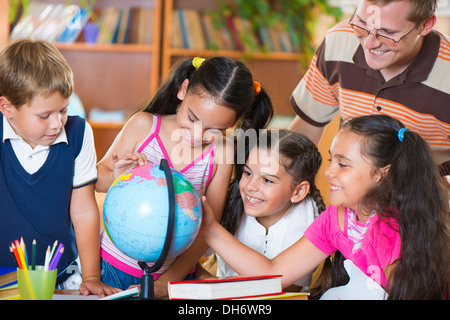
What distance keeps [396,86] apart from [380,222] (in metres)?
0.65

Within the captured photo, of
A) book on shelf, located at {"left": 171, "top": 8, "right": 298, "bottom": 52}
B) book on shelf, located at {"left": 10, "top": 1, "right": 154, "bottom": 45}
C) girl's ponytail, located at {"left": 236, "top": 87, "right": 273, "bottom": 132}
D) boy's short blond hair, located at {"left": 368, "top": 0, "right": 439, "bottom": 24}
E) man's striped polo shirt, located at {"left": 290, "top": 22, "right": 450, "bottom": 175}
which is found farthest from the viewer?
book on shelf, located at {"left": 171, "top": 8, "right": 298, "bottom": 52}

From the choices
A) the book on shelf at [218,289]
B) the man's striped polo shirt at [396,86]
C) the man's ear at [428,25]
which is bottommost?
the book on shelf at [218,289]

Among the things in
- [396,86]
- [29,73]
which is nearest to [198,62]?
[29,73]

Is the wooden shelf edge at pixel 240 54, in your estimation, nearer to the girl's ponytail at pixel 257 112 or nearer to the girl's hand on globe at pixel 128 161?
the girl's ponytail at pixel 257 112

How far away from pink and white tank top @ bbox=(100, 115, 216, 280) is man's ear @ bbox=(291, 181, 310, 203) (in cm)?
33

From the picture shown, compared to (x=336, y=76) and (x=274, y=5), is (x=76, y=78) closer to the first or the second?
(x=274, y=5)

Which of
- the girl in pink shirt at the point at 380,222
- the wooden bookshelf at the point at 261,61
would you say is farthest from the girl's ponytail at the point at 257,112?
the wooden bookshelf at the point at 261,61

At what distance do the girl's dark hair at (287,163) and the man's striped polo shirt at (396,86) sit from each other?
240mm

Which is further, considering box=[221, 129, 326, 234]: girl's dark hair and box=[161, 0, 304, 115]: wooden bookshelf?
box=[161, 0, 304, 115]: wooden bookshelf

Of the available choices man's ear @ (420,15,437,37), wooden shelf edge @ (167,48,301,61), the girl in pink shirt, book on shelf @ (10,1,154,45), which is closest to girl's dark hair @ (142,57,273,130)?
the girl in pink shirt

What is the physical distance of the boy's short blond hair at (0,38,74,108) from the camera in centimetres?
159

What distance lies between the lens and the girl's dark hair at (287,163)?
6.65 feet

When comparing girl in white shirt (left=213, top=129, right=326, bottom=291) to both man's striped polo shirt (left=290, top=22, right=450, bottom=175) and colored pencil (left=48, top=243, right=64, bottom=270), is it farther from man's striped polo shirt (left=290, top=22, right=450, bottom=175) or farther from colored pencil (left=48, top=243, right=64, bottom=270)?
colored pencil (left=48, top=243, right=64, bottom=270)
